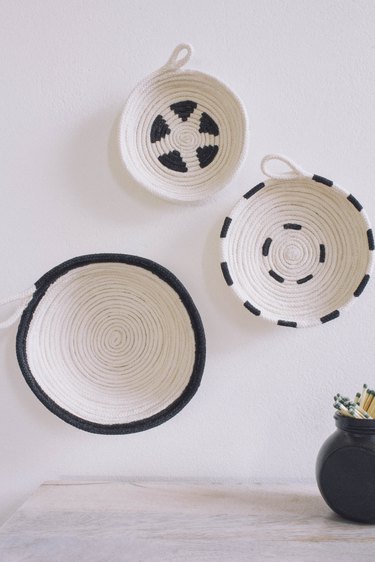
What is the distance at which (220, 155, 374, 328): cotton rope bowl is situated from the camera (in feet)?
3.46

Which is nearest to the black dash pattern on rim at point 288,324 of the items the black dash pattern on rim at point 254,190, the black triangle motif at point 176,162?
the black dash pattern on rim at point 254,190

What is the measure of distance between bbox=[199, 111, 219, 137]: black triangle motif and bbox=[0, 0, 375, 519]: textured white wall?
0.08 metres

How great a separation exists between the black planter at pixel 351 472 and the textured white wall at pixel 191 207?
0.65 feet

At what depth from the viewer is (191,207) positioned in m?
1.10

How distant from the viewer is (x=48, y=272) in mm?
1069

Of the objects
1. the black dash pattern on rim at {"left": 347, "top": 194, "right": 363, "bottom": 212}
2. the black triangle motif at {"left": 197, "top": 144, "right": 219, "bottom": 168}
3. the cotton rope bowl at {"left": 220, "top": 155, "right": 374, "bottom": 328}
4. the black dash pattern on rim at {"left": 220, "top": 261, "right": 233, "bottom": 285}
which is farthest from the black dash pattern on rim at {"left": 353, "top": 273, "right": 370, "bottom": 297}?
the black triangle motif at {"left": 197, "top": 144, "right": 219, "bottom": 168}

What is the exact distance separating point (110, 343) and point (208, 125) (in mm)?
494

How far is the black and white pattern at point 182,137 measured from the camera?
1.08 m

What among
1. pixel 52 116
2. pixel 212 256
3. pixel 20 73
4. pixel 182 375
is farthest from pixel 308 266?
pixel 20 73

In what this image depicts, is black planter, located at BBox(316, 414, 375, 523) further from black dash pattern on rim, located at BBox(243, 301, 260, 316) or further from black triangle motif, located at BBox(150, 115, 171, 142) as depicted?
black triangle motif, located at BBox(150, 115, 171, 142)

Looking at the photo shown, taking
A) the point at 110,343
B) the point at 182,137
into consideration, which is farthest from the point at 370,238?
the point at 110,343

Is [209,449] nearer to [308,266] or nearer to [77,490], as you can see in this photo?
[77,490]

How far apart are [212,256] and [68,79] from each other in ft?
1.57

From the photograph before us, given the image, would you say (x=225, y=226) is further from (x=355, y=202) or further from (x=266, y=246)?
(x=355, y=202)
